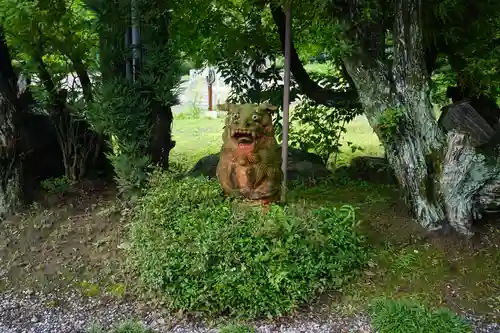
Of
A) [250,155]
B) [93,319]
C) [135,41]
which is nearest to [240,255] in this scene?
[250,155]

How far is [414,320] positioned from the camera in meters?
3.96

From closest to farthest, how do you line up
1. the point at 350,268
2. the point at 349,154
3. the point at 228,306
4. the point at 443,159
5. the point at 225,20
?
the point at 228,306 < the point at 350,268 < the point at 443,159 < the point at 225,20 < the point at 349,154

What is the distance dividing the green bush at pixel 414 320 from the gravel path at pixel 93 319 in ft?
0.37

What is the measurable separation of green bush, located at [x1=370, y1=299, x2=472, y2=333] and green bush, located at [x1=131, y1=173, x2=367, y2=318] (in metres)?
0.48

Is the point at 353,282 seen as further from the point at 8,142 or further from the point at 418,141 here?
the point at 8,142

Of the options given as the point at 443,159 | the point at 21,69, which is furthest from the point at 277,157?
the point at 21,69

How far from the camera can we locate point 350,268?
4539 millimetres

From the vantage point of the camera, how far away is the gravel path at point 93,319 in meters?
4.05

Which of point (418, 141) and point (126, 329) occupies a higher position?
point (418, 141)

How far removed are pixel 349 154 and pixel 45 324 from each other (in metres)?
6.05

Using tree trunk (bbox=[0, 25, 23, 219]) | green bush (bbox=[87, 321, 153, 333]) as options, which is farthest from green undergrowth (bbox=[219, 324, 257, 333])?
tree trunk (bbox=[0, 25, 23, 219])

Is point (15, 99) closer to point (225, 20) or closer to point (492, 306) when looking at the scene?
point (225, 20)

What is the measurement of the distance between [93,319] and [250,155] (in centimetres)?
189

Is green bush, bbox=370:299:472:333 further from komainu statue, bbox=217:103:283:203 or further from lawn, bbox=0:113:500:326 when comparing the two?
komainu statue, bbox=217:103:283:203
